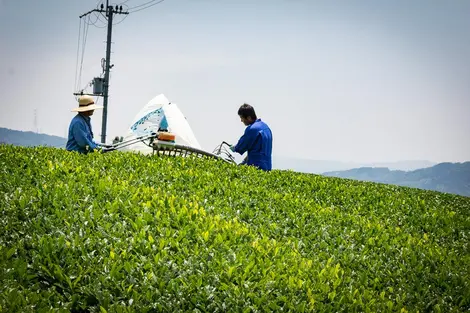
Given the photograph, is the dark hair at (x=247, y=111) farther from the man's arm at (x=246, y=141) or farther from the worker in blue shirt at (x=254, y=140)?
the man's arm at (x=246, y=141)

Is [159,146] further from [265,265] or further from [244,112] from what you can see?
[265,265]

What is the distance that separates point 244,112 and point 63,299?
746 centimetres

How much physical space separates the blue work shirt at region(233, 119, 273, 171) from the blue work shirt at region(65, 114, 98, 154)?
294cm

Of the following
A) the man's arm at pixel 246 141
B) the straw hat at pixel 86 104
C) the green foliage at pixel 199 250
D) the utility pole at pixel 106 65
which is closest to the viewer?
the green foliage at pixel 199 250

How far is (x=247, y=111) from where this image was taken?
10.8m

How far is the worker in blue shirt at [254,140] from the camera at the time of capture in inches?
425

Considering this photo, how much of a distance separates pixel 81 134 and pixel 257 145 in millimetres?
3529

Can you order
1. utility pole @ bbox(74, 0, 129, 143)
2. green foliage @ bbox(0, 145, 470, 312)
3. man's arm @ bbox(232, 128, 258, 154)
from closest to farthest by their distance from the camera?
green foliage @ bbox(0, 145, 470, 312), man's arm @ bbox(232, 128, 258, 154), utility pole @ bbox(74, 0, 129, 143)

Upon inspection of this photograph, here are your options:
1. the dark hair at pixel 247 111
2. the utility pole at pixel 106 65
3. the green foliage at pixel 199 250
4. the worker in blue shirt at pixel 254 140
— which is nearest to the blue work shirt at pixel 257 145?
the worker in blue shirt at pixel 254 140

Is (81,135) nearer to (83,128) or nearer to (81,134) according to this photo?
(81,134)

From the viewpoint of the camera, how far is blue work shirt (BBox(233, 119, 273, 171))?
35.4 feet

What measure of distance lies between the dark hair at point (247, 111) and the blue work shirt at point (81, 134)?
2980mm

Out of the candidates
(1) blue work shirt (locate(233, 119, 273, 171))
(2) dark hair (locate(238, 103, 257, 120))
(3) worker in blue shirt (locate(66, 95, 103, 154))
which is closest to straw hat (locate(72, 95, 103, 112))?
(3) worker in blue shirt (locate(66, 95, 103, 154))

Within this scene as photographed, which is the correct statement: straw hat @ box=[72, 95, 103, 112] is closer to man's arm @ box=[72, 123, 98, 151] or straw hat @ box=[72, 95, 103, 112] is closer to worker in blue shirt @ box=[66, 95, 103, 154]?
worker in blue shirt @ box=[66, 95, 103, 154]
